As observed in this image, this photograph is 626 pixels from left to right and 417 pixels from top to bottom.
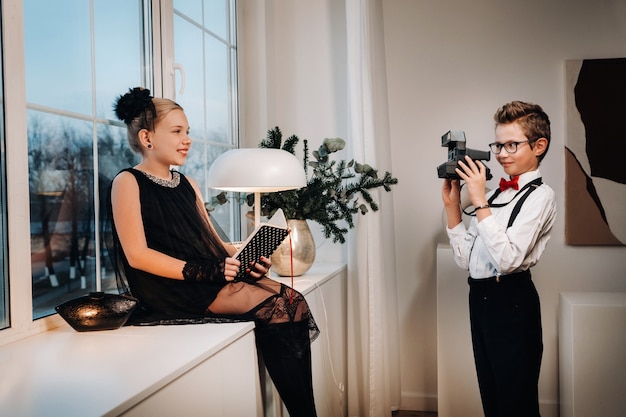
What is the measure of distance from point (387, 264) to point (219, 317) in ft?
4.90

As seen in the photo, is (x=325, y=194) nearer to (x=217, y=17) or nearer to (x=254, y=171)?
(x=254, y=171)

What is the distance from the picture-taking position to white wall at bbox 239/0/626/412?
10.0 feet

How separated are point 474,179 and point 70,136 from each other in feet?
4.43

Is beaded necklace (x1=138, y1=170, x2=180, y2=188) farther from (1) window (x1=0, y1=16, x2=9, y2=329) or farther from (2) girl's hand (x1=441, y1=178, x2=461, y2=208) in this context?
(2) girl's hand (x1=441, y1=178, x2=461, y2=208)

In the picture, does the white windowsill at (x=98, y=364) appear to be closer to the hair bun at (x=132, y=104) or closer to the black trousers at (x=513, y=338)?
the hair bun at (x=132, y=104)

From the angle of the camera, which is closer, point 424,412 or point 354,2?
point 354,2

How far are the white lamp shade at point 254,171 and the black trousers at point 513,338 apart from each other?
0.81 meters

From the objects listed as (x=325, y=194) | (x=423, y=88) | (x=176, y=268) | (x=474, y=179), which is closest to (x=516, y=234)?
(x=474, y=179)

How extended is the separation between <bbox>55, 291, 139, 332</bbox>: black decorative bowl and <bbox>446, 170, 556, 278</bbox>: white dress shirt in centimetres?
117

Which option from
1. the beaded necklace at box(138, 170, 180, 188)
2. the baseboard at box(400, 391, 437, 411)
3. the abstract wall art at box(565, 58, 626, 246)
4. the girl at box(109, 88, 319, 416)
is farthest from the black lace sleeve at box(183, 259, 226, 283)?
the abstract wall art at box(565, 58, 626, 246)

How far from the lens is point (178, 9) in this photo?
8.30 ft

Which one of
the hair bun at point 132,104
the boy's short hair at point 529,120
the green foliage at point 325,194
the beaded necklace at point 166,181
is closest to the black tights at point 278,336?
the beaded necklace at point 166,181

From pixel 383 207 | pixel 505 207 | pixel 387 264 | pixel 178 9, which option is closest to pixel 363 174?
pixel 383 207

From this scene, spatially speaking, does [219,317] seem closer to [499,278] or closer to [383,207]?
[499,278]
